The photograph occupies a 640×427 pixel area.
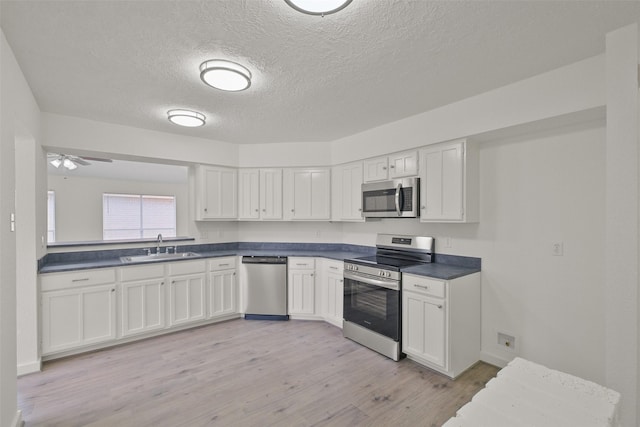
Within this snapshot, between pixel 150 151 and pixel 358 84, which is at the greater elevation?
pixel 358 84

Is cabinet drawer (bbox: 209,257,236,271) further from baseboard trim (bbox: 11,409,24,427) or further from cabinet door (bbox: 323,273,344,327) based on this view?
baseboard trim (bbox: 11,409,24,427)

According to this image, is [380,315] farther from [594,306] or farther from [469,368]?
[594,306]

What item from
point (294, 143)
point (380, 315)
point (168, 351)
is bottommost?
point (168, 351)

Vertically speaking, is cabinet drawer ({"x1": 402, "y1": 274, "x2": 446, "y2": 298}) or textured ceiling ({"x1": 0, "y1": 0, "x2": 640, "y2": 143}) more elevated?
textured ceiling ({"x1": 0, "y1": 0, "x2": 640, "y2": 143})

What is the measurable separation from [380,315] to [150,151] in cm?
352

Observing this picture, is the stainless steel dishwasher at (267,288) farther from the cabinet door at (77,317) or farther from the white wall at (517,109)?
the white wall at (517,109)

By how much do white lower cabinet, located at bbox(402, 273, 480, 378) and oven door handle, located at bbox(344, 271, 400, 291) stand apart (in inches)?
3.8

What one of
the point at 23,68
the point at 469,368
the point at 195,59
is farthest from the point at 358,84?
the point at 469,368

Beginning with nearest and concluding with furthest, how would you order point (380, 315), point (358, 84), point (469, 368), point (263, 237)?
point (358, 84) → point (469, 368) → point (380, 315) → point (263, 237)

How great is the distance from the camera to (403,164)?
11.3 ft

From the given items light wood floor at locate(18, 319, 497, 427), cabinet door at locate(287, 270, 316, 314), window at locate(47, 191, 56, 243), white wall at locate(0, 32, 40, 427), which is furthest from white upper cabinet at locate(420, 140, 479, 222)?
window at locate(47, 191, 56, 243)

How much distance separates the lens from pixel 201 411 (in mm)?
2238

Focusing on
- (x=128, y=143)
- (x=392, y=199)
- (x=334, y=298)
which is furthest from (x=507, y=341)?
(x=128, y=143)

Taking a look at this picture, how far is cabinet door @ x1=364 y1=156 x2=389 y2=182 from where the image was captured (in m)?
3.66
